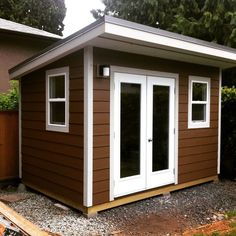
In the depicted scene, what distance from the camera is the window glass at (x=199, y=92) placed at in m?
6.16

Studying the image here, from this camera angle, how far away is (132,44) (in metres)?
4.51

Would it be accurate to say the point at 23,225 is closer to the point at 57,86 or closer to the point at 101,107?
the point at 101,107

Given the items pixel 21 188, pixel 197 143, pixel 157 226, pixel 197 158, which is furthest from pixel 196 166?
pixel 21 188

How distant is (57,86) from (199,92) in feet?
9.03

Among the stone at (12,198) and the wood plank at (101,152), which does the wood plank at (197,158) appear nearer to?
the wood plank at (101,152)

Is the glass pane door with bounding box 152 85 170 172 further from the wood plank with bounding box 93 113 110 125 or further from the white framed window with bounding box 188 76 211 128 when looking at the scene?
the wood plank with bounding box 93 113 110 125

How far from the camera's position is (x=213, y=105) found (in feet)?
21.5

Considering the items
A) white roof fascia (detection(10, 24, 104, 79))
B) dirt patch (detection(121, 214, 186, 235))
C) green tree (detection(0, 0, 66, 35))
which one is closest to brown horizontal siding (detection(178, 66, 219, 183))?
dirt patch (detection(121, 214, 186, 235))

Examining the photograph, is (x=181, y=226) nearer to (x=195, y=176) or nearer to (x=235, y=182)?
(x=195, y=176)

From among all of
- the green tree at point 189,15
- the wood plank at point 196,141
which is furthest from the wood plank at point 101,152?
the green tree at point 189,15

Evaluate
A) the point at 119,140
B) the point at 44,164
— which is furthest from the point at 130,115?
the point at 44,164

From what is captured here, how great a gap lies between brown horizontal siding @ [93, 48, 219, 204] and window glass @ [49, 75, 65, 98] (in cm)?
74

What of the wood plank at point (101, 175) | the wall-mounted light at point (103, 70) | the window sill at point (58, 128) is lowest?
the wood plank at point (101, 175)

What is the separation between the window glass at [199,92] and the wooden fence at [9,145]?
3.47 m
